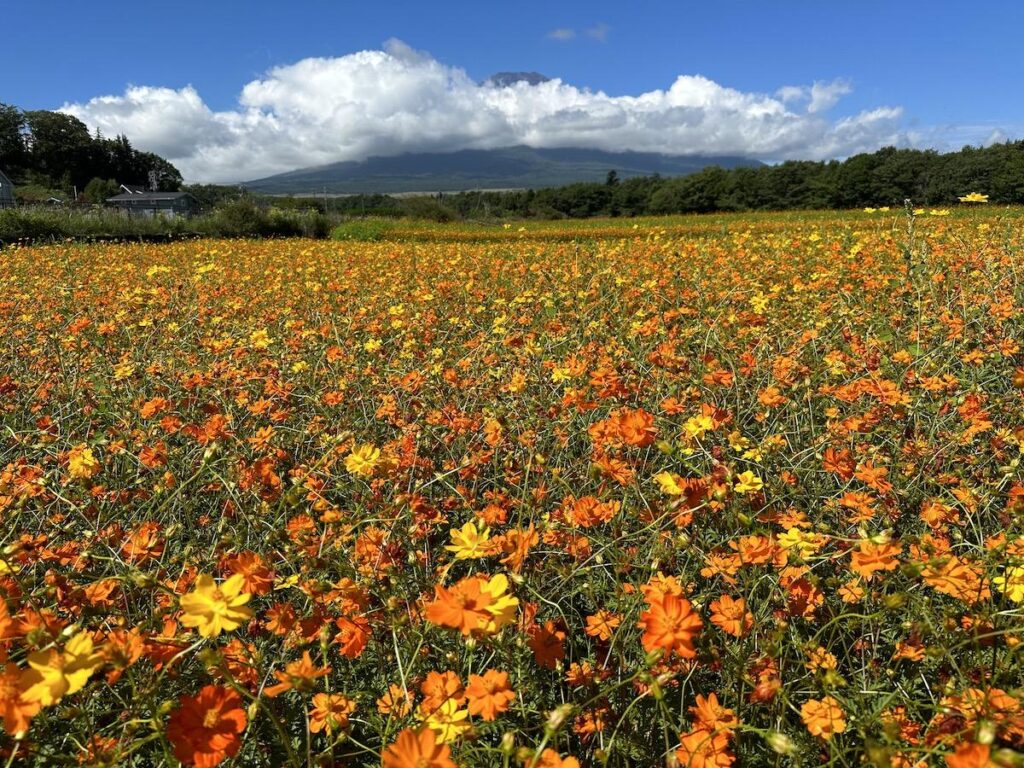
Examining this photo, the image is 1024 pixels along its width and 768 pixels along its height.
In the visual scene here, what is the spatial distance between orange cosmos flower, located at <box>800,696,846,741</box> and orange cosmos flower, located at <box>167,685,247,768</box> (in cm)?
85

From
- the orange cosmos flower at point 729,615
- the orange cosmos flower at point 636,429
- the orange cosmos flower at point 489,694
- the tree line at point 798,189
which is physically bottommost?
the orange cosmos flower at point 729,615

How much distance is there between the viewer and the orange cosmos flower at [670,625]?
86 centimetres

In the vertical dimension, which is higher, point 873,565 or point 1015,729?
point 873,565

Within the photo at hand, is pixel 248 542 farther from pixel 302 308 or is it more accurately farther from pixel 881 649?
pixel 302 308

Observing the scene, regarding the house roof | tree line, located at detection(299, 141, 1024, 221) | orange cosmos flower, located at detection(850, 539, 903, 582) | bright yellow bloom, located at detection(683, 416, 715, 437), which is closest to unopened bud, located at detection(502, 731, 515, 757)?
orange cosmos flower, located at detection(850, 539, 903, 582)

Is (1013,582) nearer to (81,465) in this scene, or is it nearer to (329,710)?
(329,710)

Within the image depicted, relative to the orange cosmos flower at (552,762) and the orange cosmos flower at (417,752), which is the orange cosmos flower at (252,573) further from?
the orange cosmos flower at (552,762)

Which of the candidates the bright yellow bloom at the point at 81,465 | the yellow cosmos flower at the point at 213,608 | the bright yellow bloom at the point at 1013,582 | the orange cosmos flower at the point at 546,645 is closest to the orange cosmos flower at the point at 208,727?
the yellow cosmos flower at the point at 213,608

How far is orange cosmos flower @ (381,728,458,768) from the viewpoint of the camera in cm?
73

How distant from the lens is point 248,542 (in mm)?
1601

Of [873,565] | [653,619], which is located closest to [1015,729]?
[873,565]

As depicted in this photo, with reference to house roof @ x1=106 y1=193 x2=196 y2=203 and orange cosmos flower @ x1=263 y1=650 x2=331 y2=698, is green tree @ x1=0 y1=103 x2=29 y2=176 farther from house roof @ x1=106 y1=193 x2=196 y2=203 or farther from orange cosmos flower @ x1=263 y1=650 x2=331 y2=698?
orange cosmos flower @ x1=263 y1=650 x2=331 y2=698

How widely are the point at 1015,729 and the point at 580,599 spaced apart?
0.97 meters

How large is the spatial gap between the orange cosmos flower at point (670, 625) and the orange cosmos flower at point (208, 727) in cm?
57
